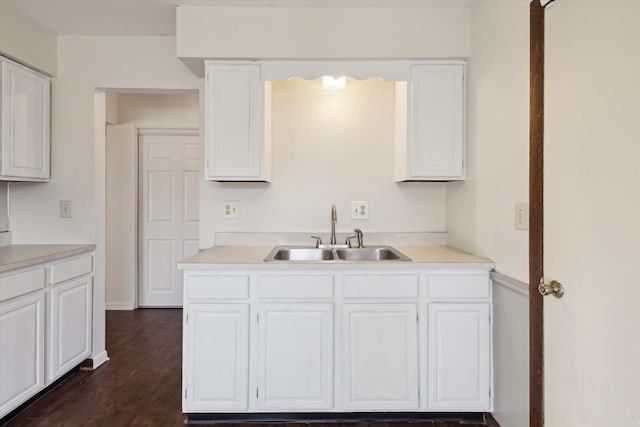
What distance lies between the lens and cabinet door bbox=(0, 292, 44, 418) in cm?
194

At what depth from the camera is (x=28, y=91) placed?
2.47 m

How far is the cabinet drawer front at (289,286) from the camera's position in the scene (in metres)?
1.95

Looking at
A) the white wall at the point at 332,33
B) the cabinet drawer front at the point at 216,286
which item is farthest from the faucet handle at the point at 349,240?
the white wall at the point at 332,33

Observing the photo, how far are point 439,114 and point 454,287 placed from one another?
3.37ft

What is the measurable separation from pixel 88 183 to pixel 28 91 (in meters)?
0.66

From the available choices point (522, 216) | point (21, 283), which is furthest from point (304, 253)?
point (21, 283)

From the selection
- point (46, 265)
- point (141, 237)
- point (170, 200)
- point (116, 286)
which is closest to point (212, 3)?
point (46, 265)

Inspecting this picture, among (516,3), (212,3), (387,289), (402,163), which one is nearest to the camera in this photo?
(516,3)

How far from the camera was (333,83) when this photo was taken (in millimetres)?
2646

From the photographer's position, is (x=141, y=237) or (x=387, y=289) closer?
(x=387, y=289)

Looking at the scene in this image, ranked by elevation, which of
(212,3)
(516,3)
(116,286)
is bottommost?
(116,286)

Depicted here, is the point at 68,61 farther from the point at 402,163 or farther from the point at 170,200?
the point at 402,163

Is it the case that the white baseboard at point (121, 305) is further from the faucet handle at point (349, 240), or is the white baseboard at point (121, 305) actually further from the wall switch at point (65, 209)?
the faucet handle at point (349, 240)

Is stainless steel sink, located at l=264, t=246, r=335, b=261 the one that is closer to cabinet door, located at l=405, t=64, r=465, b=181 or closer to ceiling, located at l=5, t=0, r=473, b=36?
cabinet door, located at l=405, t=64, r=465, b=181
